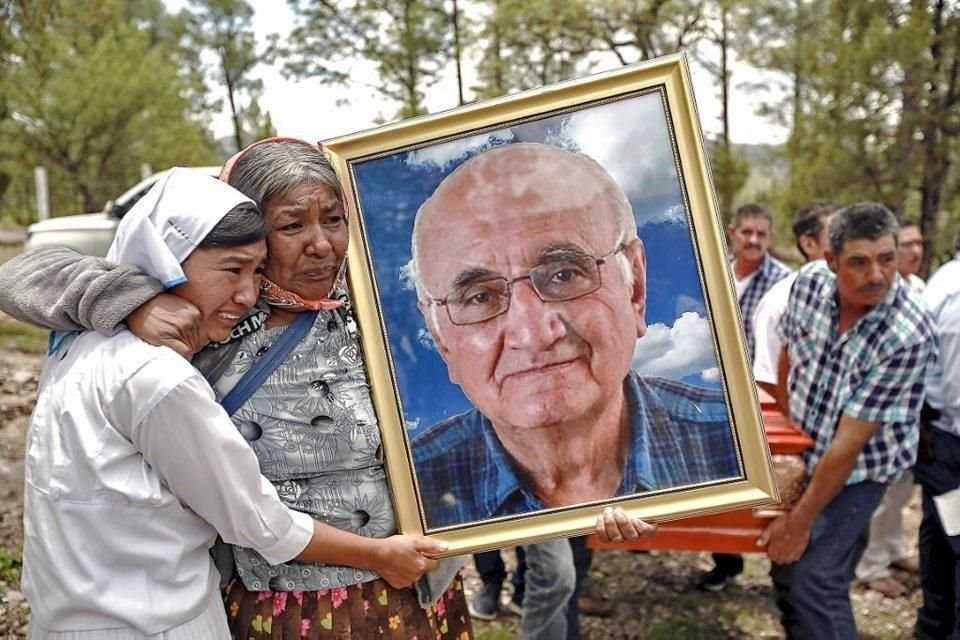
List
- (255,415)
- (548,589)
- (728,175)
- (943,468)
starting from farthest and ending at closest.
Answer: (728,175) → (943,468) → (548,589) → (255,415)

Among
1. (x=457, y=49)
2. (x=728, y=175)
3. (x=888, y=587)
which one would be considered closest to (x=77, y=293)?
(x=888, y=587)

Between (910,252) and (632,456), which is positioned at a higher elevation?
(910,252)

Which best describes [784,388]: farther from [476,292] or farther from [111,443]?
[111,443]

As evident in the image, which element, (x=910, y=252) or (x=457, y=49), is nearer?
(x=910, y=252)

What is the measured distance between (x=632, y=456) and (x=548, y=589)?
1339 millimetres

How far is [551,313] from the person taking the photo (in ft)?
5.78

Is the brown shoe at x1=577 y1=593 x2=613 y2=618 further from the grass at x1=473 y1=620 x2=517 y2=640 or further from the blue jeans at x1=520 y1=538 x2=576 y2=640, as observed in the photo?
the blue jeans at x1=520 y1=538 x2=576 y2=640

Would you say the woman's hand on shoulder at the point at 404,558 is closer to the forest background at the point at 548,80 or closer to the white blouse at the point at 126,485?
the white blouse at the point at 126,485

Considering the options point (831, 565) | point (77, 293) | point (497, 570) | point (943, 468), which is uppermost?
point (77, 293)

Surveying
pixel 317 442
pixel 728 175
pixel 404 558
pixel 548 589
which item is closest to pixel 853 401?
pixel 548 589

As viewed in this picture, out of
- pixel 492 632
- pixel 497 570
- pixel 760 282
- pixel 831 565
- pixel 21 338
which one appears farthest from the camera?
pixel 21 338

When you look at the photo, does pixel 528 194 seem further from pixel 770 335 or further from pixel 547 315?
pixel 770 335

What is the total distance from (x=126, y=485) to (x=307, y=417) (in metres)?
0.39

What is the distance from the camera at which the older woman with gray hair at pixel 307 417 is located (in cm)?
160
